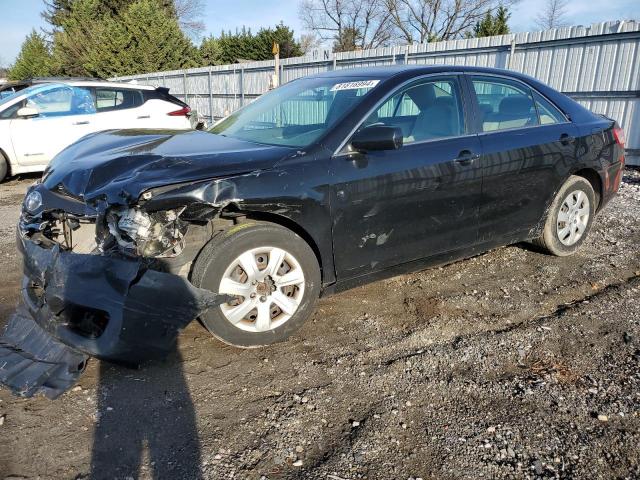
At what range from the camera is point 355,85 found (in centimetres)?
373

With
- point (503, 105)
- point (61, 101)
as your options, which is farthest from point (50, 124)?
point (503, 105)

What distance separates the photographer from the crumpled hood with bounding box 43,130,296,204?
2801 mm

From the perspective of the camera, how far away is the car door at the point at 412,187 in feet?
10.8

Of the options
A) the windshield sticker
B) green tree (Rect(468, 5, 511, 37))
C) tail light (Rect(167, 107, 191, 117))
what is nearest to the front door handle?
the windshield sticker

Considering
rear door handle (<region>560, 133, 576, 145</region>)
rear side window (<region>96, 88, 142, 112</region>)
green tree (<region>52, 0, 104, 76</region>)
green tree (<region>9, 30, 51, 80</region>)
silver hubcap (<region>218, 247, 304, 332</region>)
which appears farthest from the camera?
green tree (<region>9, 30, 51, 80</region>)

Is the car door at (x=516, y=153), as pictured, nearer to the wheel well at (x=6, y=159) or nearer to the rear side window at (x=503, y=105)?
the rear side window at (x=503, y=105)

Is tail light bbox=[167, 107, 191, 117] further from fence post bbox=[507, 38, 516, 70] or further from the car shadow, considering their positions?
the car shadow

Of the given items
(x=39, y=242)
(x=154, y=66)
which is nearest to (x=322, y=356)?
(x=39, y=242)

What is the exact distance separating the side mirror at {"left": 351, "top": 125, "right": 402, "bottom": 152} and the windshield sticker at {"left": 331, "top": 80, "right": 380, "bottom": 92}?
52 centimetres

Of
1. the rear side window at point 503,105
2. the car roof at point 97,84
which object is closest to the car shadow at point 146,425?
the rear side window at point 503,105

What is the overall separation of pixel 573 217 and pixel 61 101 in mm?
8118

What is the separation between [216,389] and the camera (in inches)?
110

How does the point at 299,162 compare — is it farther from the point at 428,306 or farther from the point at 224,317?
the point at 428,306

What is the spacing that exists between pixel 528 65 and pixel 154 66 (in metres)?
27.5
